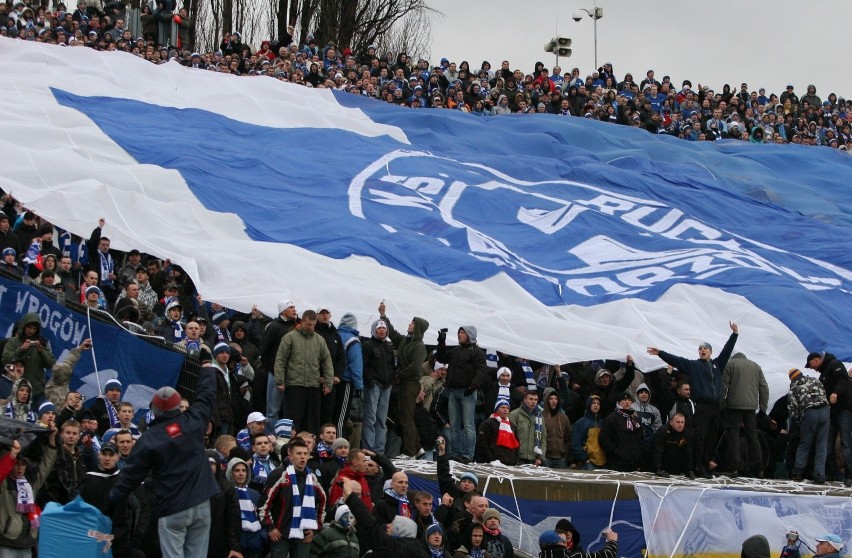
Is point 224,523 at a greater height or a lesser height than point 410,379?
lesser

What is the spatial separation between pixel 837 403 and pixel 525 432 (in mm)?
3190

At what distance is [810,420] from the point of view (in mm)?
14227

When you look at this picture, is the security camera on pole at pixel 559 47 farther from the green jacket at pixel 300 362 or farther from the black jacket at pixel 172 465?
the black jacket at pixel 172 465

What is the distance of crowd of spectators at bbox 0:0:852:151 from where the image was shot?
2172 centimetres

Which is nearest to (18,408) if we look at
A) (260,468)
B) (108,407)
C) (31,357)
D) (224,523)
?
(108,407)

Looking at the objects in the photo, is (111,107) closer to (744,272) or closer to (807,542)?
(744,272)

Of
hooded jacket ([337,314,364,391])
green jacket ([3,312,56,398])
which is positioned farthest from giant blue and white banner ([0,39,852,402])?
green jacket ([3,312,56,398])

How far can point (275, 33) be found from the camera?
3997 centimetres

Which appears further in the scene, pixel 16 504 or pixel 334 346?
pixel 334 346

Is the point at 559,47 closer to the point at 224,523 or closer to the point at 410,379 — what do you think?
the point at 410,379

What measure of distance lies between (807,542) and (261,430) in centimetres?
519

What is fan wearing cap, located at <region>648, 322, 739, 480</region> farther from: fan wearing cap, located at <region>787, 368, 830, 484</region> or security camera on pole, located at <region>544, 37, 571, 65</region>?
security camera on pole, located at <region>544, 37, 571, 65</region>

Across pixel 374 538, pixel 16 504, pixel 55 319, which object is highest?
pixel 55 319

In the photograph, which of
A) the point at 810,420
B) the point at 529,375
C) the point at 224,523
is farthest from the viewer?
the point at 529,375
